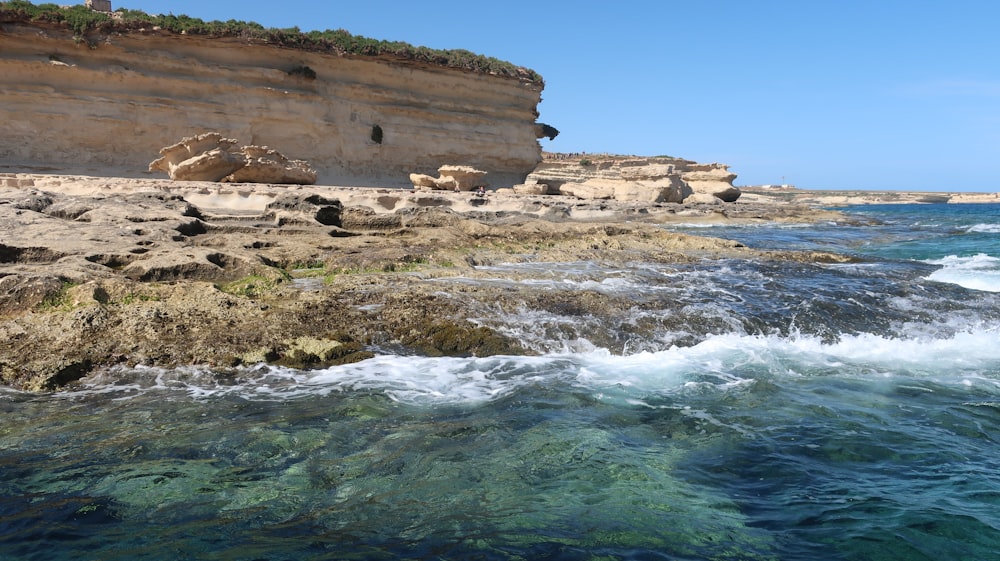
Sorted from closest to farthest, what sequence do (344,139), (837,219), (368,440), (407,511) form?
(407,511) < (368,440) < (344,139) < (837,219)

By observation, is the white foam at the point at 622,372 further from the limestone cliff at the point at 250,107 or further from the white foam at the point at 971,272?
the limestone cliff at the point at 250,107

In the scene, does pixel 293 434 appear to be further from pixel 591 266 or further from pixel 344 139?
pixel 344 139

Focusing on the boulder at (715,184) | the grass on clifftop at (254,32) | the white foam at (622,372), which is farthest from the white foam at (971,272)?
the boulder at (715,184)

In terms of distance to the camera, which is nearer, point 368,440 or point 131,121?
point 368,440

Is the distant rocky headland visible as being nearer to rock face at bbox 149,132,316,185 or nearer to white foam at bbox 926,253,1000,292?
rock face at bbox 149,132,316,185

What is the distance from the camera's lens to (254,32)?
23.2m

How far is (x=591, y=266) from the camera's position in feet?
31.9

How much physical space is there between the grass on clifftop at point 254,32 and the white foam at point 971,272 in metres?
19.9

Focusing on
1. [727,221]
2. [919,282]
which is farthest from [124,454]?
[727,221]

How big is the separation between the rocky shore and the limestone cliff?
1133 cm

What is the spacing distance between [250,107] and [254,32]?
2719mm

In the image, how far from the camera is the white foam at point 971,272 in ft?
32.6

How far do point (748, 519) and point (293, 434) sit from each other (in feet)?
8.78

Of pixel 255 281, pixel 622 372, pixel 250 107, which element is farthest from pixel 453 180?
pixel 622 372
